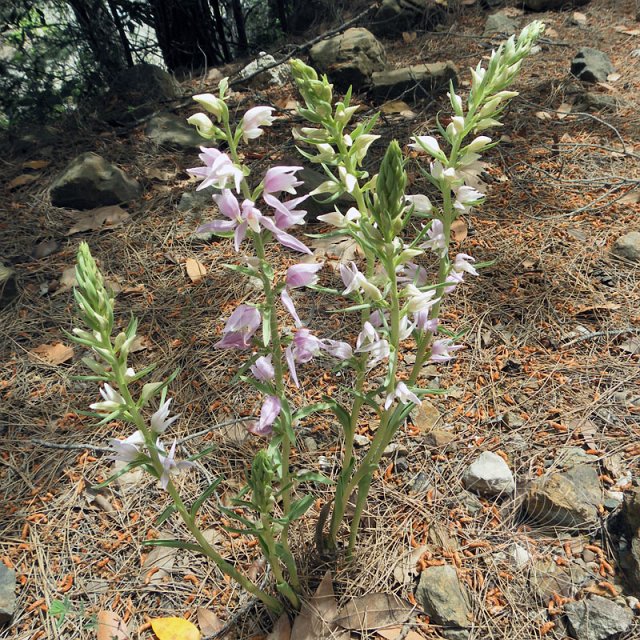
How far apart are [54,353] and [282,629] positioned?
2104 mm

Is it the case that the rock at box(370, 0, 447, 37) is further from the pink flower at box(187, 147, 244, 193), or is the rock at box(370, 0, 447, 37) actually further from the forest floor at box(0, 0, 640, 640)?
the pink flower at box(187, 147, 244, 193)

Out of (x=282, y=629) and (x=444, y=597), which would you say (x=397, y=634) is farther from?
(x=282, y=629)

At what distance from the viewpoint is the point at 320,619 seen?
77.7 inches

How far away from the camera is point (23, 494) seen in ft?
8.16

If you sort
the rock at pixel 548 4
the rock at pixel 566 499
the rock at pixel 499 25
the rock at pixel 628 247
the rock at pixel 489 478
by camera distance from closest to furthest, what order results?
the rock at pixel 566 499
the rock at pixel 489 478
the rock at pixel 628 247
the rock at pixel 499 25
the rock at pixel 548 4

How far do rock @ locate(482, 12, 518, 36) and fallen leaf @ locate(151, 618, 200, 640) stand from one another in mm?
6665

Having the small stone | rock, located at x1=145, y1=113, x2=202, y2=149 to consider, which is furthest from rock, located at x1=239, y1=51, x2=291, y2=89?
the small stone

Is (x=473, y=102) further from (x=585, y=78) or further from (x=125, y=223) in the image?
(x=585, y=78)

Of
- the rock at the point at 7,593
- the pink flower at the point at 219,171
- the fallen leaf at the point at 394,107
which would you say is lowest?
the rock at the point at 7,593

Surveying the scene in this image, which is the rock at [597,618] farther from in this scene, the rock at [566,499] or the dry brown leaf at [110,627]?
the dry brown leaf at [110,627]

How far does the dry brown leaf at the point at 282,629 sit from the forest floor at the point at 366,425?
7 cm

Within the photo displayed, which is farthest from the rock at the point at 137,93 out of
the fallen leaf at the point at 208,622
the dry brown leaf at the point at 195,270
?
the fallen leaf at the point at 208,622

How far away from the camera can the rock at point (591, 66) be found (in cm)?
496

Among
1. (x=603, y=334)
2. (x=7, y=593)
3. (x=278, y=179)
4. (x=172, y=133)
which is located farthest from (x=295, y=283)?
(x=172, y=133)
